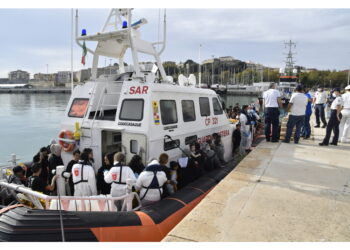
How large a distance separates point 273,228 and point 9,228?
308cm

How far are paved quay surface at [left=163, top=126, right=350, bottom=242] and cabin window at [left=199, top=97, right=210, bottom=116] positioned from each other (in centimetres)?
195

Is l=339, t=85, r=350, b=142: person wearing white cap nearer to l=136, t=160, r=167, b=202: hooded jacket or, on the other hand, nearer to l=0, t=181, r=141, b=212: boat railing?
l=136, t=160, r=167, b=202: hooded jacket

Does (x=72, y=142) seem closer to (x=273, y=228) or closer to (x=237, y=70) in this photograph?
(x=273, y=228)

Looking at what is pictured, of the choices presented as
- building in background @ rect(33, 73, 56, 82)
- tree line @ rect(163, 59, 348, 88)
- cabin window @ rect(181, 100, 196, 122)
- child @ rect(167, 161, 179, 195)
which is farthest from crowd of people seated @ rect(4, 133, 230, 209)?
building in background @ rect(33, 73, 56, 82)

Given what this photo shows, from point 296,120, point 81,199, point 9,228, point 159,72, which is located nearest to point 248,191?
point 81,199

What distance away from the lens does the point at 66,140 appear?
5562 millimetres

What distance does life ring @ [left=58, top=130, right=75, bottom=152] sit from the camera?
5.56 meters

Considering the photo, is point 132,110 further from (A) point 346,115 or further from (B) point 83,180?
(A) point 346,115

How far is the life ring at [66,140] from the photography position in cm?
556

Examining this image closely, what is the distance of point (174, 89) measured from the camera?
581 centimetres

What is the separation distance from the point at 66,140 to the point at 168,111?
2.26m

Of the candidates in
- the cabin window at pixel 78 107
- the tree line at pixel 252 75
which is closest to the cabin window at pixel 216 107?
the cabin window at pixel 78 107

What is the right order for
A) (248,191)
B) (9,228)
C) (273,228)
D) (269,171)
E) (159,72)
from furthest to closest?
(159,72) → (269,171) → (248,191) → (9,228) → (273,228)

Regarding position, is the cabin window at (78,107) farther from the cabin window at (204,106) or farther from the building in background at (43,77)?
the building in background at (43,77)
